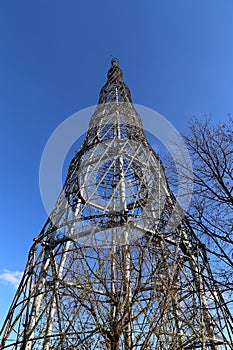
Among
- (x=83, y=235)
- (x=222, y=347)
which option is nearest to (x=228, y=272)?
(x=222, y=347)

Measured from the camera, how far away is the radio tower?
14.6 ft

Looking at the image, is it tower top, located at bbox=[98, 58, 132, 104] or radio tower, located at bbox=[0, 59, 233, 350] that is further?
tower top, located at bbox=[98, 58, 132, 104]

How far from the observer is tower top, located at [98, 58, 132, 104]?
46.5 feet

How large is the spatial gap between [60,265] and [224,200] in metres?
4.97

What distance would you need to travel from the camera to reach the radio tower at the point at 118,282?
4457 millimetres

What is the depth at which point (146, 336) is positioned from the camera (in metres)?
4.34

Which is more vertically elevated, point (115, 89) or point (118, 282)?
point (115, 89)

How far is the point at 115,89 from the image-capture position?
14.7 meters

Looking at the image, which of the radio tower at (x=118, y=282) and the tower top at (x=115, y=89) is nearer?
the radio tower at (x=118, y=282)

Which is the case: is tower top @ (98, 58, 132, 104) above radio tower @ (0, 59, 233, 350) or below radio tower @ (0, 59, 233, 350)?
above

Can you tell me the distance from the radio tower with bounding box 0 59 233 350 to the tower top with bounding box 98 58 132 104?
4247 millimetres

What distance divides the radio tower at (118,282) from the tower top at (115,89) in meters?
4.25

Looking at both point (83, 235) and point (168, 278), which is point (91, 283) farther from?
point (83, 235)

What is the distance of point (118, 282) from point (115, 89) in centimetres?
1228
